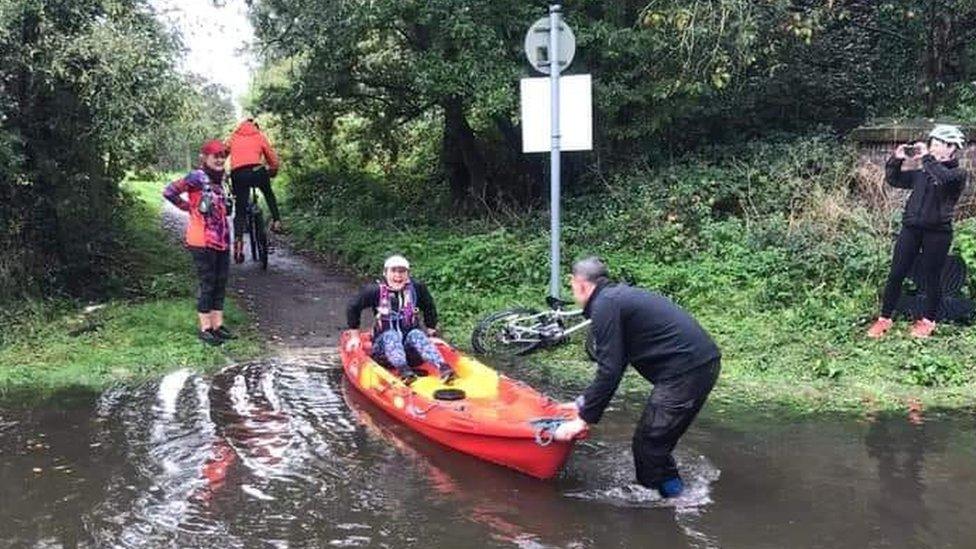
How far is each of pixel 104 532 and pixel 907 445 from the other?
537 cm

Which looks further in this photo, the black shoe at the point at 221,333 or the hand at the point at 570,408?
the black shoe at the point at 221,333

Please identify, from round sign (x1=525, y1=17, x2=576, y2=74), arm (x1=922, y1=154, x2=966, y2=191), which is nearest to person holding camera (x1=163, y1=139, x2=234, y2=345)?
round sign (x1=525, y1=17, x2=576, y2=74)

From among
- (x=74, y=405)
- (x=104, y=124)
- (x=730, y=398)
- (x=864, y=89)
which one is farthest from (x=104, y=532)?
(x=864, y=89)

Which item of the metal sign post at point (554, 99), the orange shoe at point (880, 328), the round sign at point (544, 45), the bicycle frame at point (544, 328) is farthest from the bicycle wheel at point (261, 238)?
the orange shoe at point (880, 328)

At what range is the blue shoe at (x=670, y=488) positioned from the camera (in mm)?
5742

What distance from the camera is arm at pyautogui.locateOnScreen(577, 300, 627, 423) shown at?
5.34 meters

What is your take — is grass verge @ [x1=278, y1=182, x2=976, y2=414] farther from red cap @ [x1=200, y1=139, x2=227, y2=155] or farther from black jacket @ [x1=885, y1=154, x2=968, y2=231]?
red cap @ [x1=200, y1=139, x2=227, y2=155]

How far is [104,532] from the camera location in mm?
5285

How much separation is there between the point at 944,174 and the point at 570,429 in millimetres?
4930

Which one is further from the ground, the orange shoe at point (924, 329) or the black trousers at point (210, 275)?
the black trousers at point (210, 275)

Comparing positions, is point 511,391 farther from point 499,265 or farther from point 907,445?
point 499,265

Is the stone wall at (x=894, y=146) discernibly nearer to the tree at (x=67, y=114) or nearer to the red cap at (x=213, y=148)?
the red cap at (x=213, y=148)

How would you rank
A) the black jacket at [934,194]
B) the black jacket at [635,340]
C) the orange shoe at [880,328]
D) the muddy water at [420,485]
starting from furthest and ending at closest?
the orange shoe at [880,328] → the black jacket at [934,194] → the black jacket at [635,340] → the muddy water at [420,485]

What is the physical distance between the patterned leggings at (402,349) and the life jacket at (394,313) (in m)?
0.06
